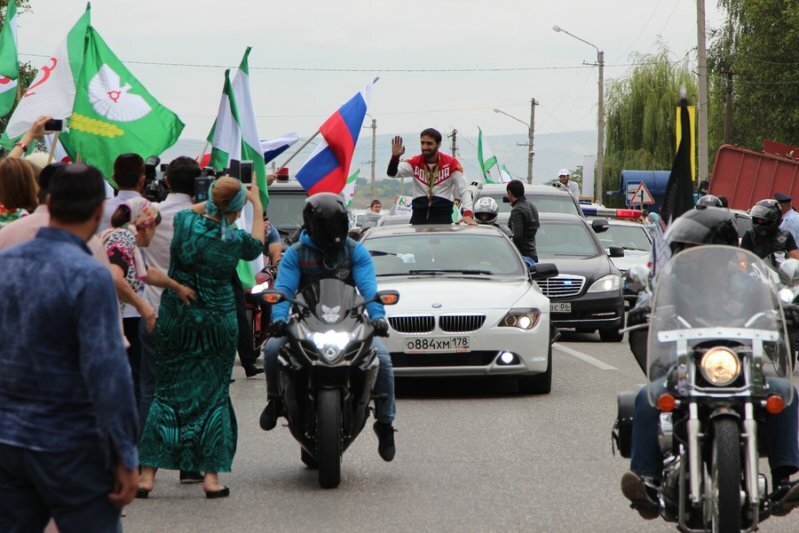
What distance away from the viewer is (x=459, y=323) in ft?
44.3

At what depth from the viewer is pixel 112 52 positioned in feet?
51.7

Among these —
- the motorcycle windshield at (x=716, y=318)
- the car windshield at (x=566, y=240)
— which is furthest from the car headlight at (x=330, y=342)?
the car windshield at (x=566, y=240)

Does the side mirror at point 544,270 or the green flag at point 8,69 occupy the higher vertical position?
the green flag at point 8,69

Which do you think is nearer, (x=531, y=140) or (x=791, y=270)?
(x=791, y=270)

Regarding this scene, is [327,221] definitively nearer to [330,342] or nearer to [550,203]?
[330,342]

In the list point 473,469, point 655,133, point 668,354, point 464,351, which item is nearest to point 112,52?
point 464,351

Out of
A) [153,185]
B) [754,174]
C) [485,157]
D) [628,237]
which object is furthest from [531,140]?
[153,185]

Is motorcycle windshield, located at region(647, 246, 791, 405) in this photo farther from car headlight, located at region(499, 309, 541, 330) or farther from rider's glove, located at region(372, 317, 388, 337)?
car headlight, located at region(499, 309, 541, 330)

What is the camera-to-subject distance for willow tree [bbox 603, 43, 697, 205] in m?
75.3

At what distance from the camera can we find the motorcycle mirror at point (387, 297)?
914 cm

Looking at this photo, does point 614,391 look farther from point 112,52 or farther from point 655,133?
point 655,133

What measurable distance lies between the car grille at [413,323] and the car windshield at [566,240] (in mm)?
7521

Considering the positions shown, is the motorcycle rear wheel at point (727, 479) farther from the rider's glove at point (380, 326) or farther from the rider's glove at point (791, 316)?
the rider's glove at point (380, 326)

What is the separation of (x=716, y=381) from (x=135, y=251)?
359 cm
